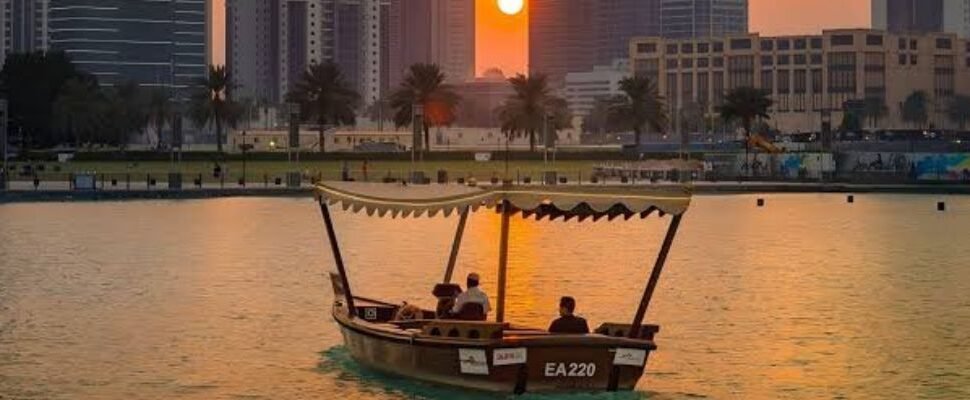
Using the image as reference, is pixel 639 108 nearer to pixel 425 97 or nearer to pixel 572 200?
pixel 425 97

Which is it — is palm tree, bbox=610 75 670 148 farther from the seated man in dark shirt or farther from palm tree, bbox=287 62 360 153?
the seated man in dark shirt

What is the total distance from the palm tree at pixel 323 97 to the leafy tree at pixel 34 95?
2924 cm

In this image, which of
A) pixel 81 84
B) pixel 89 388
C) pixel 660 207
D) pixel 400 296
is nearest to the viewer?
pixel 660 207

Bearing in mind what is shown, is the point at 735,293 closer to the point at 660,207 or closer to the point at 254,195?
the point at 660,207

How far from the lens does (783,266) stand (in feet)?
212

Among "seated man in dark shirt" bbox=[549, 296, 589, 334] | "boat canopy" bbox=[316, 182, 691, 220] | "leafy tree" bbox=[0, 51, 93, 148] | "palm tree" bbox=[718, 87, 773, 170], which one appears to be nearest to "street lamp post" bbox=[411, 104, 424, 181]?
"palm tree" bbox=[718, 87, 773, 170]

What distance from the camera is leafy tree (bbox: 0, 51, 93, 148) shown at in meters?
190

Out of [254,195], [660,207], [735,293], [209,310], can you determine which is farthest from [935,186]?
[660,207]

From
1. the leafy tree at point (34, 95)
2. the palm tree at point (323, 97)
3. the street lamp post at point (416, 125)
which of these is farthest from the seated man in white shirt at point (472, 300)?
the leafy tree at point (34, 95)

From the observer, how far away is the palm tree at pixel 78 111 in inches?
7023

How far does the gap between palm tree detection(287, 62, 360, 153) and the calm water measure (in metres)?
A: 78.7

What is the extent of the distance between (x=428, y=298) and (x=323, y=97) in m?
128

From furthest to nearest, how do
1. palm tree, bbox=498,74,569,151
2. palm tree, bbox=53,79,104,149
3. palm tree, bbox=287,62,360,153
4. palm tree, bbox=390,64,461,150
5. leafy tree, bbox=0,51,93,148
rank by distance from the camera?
leafy tree, bbox=0,51,93,148, palm tree, bbox=498,74,569,151, palm tree, bbox=390,64,461,150, palm tree, bbox=53,79,104,149, palm tree, bbox=287,62,360,153

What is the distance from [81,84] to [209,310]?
148m
